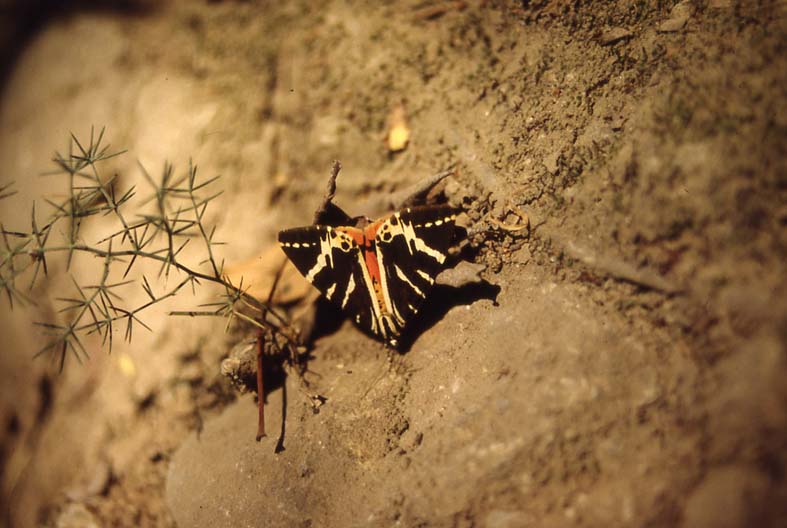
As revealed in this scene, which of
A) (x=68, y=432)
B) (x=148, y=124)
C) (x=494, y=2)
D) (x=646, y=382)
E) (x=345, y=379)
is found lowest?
(x=646, y=382)

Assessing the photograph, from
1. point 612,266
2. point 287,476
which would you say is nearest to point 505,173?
point 612,266

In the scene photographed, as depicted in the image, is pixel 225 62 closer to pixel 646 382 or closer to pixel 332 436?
pixel 332 436

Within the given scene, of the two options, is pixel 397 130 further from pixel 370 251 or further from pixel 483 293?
pixel 483 293

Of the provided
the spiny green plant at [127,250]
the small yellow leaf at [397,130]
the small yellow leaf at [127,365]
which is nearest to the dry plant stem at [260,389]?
the spiny green plant at [127,250]

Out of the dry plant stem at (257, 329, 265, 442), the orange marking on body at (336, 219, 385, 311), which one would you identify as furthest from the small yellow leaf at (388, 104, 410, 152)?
A: the dry plant stem at (257, 329, 265, 442)

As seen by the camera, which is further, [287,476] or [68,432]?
[68,432]

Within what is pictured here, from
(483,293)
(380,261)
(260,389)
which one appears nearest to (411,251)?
(380,261)
